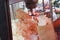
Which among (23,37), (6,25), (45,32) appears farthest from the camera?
(45,32)

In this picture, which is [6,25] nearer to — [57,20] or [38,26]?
[38,26]

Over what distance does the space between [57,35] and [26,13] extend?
0.22 meters

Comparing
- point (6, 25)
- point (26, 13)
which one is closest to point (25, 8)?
point (26, 13)

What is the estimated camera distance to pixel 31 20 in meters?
0.51

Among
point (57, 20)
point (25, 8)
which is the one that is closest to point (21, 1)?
point (25, 8)

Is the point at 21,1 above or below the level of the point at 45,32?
above

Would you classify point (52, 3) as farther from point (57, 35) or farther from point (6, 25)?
point (6, 25)

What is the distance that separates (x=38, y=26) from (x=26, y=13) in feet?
0.29

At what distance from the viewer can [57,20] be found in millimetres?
636

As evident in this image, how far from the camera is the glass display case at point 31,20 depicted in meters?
0.45

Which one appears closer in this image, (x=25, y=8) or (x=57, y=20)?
(x=25, y=8)

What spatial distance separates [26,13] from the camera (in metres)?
0.50

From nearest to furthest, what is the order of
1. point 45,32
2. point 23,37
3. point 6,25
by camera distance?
1. point 6,25
2. point 23,37
3. point 45,32

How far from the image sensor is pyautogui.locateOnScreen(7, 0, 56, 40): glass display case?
0.45m
